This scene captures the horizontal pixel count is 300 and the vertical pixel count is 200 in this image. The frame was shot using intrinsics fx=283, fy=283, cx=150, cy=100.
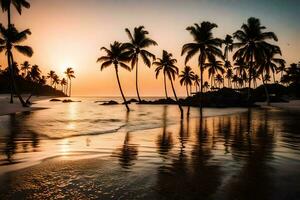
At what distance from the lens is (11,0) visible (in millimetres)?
37844

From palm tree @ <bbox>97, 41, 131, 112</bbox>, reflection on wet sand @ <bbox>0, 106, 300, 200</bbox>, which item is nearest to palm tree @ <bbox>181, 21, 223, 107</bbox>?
palm tree @ <bbox>97, 41, 131, 112</bbox>

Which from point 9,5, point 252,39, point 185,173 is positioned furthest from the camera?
point 252,39

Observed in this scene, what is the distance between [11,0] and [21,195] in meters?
39.0

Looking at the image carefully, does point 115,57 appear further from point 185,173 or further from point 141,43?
point 185,173

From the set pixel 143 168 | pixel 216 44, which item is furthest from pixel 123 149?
pixel 216 44

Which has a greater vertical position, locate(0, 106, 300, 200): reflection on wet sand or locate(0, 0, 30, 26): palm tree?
locate(0, 0, 30, 26): palm tree

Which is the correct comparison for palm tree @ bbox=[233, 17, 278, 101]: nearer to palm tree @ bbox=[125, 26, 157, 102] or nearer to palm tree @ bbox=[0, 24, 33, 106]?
palm tree @ bbox=[125, 26, 157, 102]

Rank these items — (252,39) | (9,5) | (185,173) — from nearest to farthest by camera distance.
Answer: (185,173) < (9,5) < (252,39)

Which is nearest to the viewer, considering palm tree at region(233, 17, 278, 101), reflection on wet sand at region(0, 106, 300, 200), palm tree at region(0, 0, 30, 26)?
reflection on wet sand at region(0, 106, 300, 200)

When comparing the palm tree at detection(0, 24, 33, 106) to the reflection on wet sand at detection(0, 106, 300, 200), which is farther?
the palm tree at detection(0, 24, 33, 106)

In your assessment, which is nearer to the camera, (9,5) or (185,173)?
(185,173)

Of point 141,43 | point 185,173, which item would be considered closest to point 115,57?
point 141,43

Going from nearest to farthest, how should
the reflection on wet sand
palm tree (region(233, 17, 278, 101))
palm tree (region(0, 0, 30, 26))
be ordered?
the reflection on wet sand → palm tree (region(0, 0, 30, 26)) → palm tree (region(233, 17, 278, 101))

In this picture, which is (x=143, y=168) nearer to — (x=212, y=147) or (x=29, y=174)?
(x=29, y=174)
